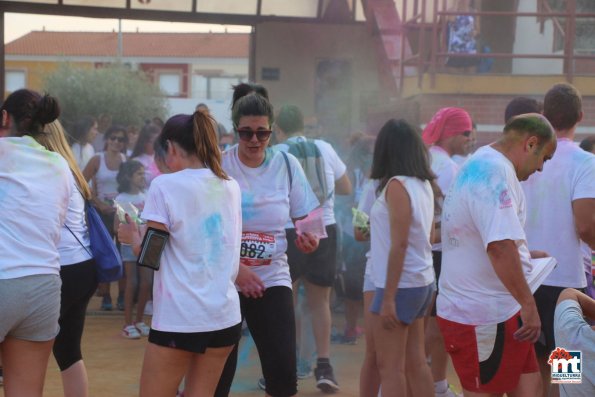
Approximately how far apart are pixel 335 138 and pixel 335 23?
6.34ft

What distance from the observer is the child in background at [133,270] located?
29.8 feet

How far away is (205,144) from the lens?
4.19 metres

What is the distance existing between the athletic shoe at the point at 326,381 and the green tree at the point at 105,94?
43.0 m

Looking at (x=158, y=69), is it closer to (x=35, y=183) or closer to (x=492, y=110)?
(x=492, y=110)

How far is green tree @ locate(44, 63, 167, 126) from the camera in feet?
165

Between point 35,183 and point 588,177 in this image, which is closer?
point 35,183

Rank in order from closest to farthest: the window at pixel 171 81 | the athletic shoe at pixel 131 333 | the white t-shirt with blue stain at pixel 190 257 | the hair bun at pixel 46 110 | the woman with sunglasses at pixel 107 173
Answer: the white t-shirt with blue stain at pixel 190 257
the hair bun at pixel 46 110
the athletic shoe at pixel 131 333
the woman with sunglasses at pixel 107 173
the window at pixel 171 81

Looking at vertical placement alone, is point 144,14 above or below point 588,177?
above

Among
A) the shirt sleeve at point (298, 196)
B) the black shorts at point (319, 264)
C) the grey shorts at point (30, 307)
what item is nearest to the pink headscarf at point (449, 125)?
the black shorts at point (319, 264)

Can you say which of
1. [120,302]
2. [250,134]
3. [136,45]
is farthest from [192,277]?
[136,45]

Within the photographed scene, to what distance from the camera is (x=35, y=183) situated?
14.1ft

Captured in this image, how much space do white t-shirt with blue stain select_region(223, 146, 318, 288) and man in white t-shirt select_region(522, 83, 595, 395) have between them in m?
1.26

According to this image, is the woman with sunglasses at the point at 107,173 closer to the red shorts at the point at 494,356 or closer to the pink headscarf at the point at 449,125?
the pink headscarf at the point at 449,125

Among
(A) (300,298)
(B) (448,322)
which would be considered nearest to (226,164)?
(B) (448,322)
